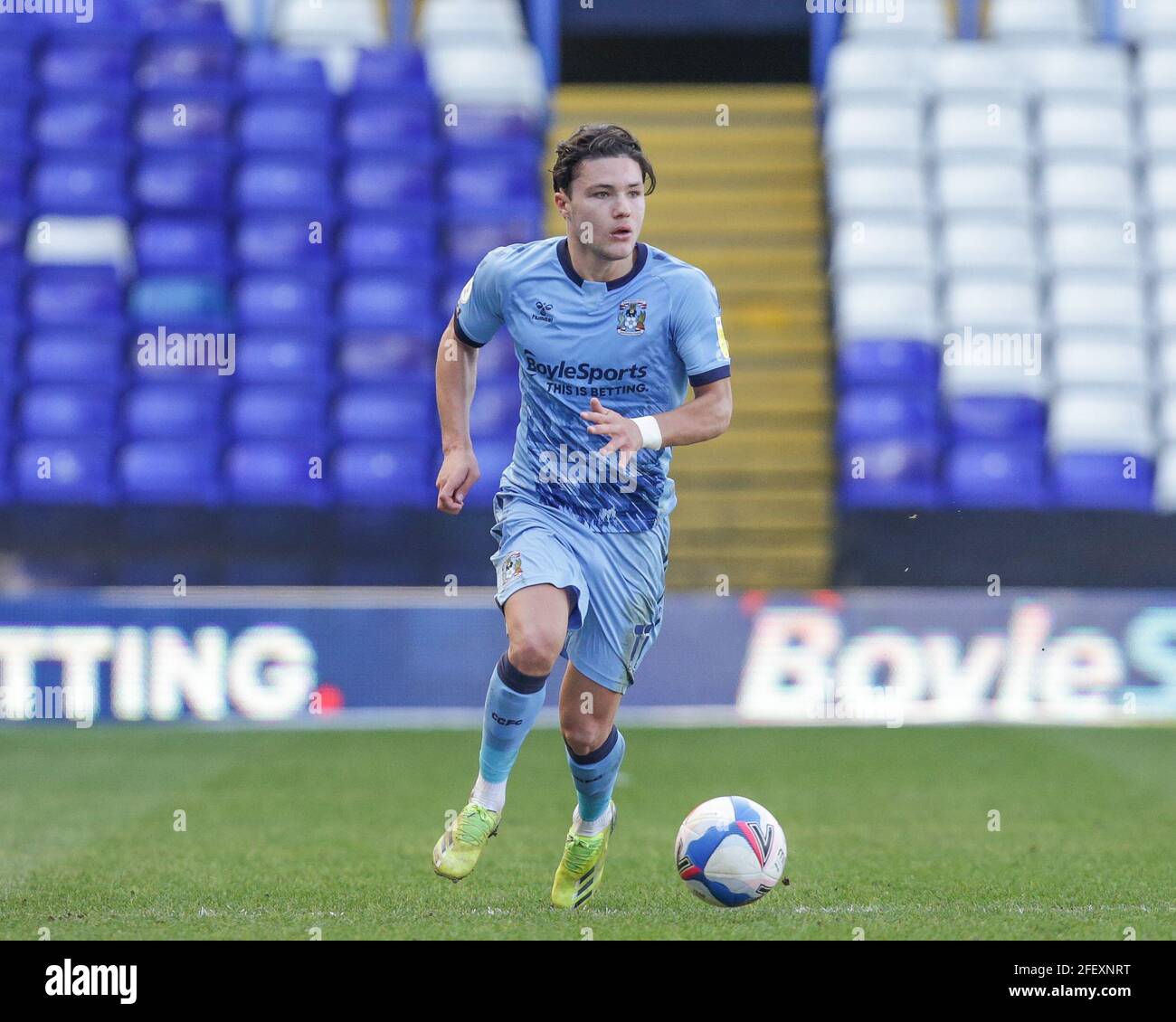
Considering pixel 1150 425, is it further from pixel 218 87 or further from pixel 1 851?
pixel 1 851

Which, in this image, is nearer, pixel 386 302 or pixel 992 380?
pixel 992 380

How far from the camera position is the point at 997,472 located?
465 inches

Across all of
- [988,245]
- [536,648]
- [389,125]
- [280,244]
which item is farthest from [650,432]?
[389,125]

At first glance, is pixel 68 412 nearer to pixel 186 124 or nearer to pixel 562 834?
pixel 186 124

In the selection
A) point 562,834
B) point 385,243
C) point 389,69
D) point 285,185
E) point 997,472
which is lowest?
point 562,834

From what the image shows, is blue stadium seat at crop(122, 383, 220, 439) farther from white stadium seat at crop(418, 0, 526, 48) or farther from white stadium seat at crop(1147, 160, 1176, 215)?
white stadium seat at crop(1147, 160, 1176, 215)

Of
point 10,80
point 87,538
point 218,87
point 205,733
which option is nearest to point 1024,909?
point 205,733

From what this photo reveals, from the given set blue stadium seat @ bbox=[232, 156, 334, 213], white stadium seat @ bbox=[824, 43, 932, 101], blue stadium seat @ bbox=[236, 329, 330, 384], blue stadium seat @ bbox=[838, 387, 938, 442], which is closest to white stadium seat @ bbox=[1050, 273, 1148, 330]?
blue stadium seat @ bbox=[838, 387, 938, 442]

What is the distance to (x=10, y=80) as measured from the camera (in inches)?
536

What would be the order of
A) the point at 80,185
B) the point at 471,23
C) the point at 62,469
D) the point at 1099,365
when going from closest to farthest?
the point at 62,469, the point at 1099,365, the point at 80,185, the point at 471,23

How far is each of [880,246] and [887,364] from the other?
4.05 ft

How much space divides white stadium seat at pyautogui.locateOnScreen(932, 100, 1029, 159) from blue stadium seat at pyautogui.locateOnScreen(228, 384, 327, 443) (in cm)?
532

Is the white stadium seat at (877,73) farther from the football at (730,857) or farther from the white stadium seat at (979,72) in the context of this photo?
the football at (730,857)

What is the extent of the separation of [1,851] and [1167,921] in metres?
3.91
